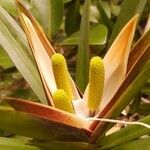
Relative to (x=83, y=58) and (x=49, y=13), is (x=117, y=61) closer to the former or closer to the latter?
(x=83, y=58)

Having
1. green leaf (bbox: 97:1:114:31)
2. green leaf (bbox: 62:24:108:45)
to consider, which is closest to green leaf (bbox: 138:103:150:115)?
green leaf (bbox: 62:24:108:45)

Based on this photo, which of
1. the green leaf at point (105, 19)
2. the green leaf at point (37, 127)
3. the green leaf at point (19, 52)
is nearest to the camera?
the green leaf at point (37, 127)

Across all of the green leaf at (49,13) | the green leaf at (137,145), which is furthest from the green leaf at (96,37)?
the green leaf at (137,145)

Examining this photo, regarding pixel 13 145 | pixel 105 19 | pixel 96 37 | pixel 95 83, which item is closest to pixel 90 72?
pixel 95 83

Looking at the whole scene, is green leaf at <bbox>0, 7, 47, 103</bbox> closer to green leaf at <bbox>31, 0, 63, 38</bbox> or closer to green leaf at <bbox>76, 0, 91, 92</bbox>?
green leaf at <bbox>76, 0, 91, 92</bbox>

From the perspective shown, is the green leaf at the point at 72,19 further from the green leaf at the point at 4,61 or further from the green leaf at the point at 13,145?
the green leaf at the point at 13,145

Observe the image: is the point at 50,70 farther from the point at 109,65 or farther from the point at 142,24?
the point at 142,24

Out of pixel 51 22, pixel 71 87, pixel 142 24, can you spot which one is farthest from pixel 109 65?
pixel 142 24
